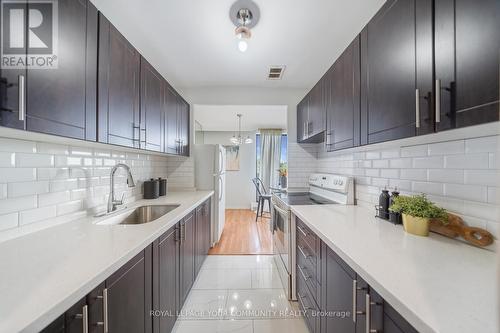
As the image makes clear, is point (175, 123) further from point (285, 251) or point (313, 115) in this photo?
point (285, 251)

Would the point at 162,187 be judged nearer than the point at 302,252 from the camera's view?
No

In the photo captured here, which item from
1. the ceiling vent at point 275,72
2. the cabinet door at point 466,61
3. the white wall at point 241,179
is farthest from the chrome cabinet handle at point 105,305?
the white wall at point 241,179

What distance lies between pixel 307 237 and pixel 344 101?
42.3 inches

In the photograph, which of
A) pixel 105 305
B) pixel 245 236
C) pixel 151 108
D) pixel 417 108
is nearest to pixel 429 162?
pixel 417 108

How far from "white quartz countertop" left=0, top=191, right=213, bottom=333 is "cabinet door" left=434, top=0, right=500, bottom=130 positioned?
4.36 ft

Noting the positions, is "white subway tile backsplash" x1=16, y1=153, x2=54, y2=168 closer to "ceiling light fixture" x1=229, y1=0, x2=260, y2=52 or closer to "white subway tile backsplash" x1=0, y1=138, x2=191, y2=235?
"white subway tile backsplash" x1=0, y1=138, x2=191, y2=235

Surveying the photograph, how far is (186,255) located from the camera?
5.84 ft

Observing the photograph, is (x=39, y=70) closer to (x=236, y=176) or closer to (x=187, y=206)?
(x=187, y=206)

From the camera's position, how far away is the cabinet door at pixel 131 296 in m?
0.80

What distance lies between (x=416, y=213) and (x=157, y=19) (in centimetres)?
221

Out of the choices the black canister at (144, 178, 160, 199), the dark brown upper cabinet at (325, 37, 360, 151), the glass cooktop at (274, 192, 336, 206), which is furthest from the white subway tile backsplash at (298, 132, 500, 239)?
the black canister at (144, 178, 160, 199)

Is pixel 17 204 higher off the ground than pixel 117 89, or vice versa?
pixel 117 89

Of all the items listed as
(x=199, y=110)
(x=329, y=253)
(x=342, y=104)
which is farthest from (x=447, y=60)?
(x=199, y=110)

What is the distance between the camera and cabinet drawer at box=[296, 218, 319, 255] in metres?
1.30
